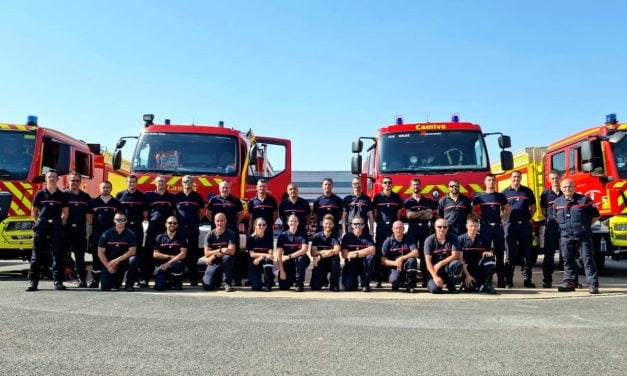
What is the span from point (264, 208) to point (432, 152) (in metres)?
3.25

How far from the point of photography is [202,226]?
9.05 metres

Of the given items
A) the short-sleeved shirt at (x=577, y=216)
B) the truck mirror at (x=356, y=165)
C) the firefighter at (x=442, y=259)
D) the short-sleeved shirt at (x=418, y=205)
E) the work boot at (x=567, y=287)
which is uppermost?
the truck mirror at (x=356, y=165)

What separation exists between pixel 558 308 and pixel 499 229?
2158 millimetres

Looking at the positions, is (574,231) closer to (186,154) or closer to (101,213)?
(186,154)

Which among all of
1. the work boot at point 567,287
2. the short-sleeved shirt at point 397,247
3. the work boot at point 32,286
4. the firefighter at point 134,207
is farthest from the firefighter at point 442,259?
the work boot at point 32,286

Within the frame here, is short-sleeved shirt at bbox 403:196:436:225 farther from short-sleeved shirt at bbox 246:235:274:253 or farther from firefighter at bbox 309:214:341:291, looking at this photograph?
short-sleeved shirt at bbox 246:235:274:253

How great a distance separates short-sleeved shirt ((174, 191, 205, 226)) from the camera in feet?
28.7

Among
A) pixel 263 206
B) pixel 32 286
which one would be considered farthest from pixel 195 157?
pixel 32 286

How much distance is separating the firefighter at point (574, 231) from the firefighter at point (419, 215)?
6.55ft

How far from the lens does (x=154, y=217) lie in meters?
8.73

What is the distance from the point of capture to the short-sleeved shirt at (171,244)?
8500 millimetres

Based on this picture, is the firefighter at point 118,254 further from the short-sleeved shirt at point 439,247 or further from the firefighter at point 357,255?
the short-sleeved shirt at point 439,247

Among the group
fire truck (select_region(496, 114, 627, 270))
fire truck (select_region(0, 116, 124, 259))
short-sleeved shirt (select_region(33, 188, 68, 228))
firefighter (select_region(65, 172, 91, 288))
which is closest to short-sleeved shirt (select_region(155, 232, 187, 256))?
firefighter (select_region(65, 172, 91, 288))

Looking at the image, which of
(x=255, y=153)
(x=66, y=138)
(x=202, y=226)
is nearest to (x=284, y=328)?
(x=202, y=226)
